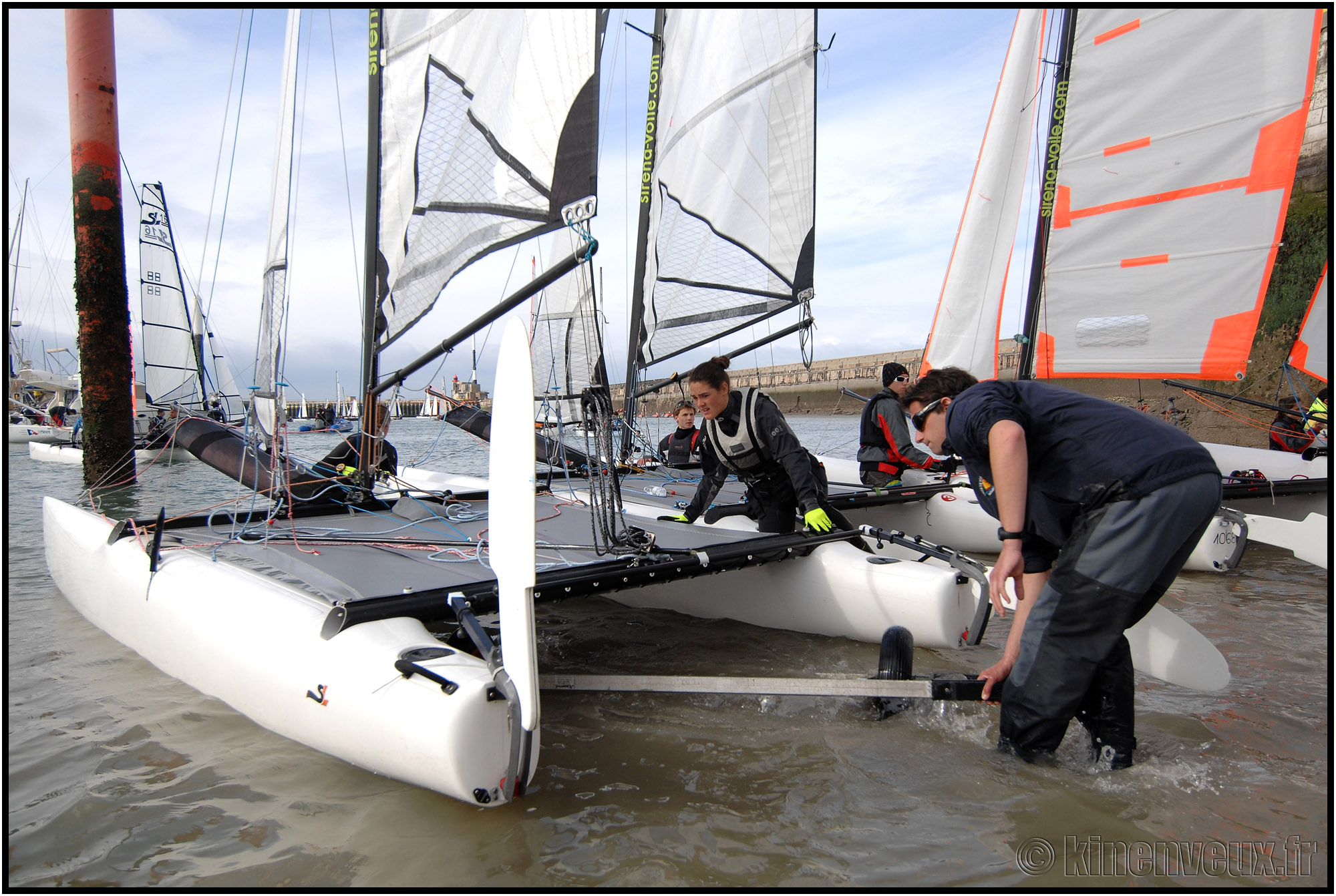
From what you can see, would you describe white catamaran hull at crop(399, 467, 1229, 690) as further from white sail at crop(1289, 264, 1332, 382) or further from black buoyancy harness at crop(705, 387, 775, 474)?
white sail at crop(1289, 264, 1332, 382)

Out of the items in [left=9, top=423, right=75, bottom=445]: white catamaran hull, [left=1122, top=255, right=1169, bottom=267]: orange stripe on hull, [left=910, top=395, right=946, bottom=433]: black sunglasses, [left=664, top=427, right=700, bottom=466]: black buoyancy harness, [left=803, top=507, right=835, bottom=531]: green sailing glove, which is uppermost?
[left=1122, top=255, right=1169, bottom=267]: orange stripe on hull

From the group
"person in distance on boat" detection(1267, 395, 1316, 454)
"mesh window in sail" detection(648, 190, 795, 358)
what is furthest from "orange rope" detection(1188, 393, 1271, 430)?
"mesh window in sail" detection(648, 190, 795, 358)

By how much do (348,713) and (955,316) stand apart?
28.2ft

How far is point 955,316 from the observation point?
904cm

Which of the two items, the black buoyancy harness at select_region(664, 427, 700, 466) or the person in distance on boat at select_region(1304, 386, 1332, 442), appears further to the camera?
the black buoyancy harness at select_region(664, 427, 700, 466)

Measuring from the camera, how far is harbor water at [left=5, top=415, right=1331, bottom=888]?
197 centimetres

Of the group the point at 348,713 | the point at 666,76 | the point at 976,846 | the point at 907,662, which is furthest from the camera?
the point at 666,76

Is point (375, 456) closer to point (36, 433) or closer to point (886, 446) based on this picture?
point (886, 446)

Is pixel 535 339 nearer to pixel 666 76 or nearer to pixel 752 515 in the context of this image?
pixel 666 76

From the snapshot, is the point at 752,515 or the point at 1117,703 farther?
the point at 752,515

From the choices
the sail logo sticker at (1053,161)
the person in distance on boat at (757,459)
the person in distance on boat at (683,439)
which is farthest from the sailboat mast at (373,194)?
the sail logo sticker at (1053,161)

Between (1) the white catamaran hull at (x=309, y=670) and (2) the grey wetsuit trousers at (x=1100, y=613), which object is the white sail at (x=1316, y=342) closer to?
(2) the grey wetsuit trousers at (x=1100, y=613)

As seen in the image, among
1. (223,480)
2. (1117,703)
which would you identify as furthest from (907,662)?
(223,480)

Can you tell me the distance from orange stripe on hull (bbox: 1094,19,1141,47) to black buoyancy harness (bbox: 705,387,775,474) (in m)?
5.94
